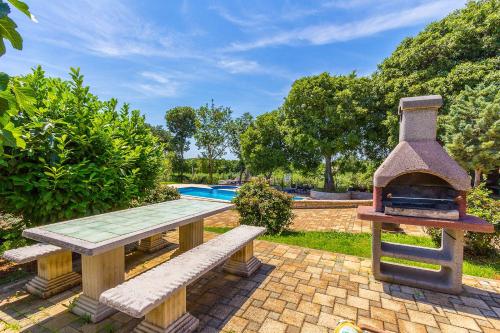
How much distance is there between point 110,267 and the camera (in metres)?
3.54

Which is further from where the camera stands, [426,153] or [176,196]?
[176,196]

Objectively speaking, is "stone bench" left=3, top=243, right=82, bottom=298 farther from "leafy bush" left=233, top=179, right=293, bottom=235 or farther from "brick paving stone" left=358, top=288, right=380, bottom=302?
"brick paving stone" left=358, top=288, right=380, bottom=302

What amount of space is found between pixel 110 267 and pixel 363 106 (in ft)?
58.0

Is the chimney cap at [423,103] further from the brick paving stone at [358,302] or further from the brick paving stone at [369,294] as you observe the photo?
the brick paving stone at [358,302]

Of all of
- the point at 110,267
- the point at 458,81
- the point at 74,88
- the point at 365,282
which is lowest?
the point at 365,282

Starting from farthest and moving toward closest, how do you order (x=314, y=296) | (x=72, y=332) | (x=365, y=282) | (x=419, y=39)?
(x=419, y=39) → (x=365, y=282) → (x=314, y=296) → (x=72, y=332)

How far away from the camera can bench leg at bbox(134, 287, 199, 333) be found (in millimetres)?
2879

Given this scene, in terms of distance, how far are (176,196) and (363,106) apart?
1457cm

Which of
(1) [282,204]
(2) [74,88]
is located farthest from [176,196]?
(2) [74,88]

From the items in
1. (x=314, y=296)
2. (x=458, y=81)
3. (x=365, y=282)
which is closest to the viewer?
(x=314, y=296)

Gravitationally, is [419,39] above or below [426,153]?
above

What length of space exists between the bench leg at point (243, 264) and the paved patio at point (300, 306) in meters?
0.15

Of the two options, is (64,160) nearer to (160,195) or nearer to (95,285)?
(95,285)

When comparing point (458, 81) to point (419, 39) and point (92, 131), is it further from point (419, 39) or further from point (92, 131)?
point (92, 131)
